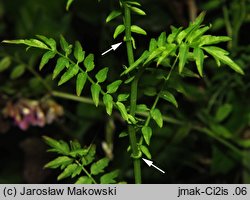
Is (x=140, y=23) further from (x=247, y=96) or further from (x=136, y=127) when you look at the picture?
(x=136, y=127)

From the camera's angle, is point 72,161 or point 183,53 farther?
point 72,161

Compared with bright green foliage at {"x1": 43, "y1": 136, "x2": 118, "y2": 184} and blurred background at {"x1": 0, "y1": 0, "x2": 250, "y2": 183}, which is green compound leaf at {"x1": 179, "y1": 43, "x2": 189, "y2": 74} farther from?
blurred background at {"x1": 0, "y1": 0, "x2": 250, "y2": 183}

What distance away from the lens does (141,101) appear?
4.86 ft

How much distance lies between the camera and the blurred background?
1387mm

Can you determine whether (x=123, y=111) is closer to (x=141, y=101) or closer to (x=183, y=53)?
(x=183, y=53)

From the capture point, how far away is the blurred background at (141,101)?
1.39 m

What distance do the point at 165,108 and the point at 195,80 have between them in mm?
226

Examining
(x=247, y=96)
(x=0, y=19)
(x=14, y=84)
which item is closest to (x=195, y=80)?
(x=247, y=96)

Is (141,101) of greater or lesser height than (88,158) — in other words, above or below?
above

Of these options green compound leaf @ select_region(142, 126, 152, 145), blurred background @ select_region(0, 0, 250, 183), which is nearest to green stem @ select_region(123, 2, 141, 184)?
green compound leaf @ select_region(142, 126, 152, 145)

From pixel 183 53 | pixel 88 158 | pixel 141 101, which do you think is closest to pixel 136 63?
pixel 183 53

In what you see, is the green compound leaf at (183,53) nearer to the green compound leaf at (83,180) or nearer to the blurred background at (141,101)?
the green compound leaf at (83,180)

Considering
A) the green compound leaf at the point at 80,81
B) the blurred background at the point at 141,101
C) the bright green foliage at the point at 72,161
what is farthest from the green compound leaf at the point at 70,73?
the blurred background at the point at 141,101

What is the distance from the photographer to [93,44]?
1.71 metres
